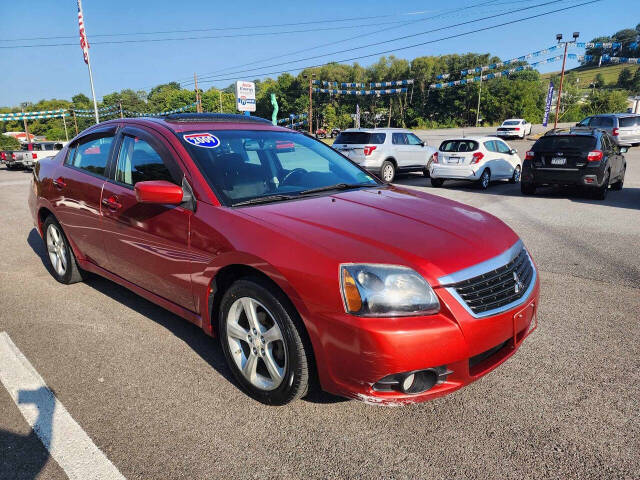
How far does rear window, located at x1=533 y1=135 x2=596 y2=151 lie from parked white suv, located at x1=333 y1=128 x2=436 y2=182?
4646 mm

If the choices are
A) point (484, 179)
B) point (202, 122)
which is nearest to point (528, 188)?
point (484, 179)

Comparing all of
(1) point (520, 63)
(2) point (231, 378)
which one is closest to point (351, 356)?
(2) point (231, 378)

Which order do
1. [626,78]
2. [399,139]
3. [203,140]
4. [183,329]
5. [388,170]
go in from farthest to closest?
[626,78] → [399,139] → [388,170] → [183,329] → [203,140]

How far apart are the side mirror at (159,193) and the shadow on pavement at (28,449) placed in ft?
4.39

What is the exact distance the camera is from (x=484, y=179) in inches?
502

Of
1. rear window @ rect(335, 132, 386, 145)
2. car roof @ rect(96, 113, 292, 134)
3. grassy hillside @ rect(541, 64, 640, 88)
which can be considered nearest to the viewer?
car roof @ rect(96, 113, 292, 134)

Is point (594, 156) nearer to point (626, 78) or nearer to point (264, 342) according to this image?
point (264, 342)

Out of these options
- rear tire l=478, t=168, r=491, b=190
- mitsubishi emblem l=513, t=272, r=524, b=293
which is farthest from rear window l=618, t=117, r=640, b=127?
mitsubishi emblem l=513, t=272, r=524, b=293

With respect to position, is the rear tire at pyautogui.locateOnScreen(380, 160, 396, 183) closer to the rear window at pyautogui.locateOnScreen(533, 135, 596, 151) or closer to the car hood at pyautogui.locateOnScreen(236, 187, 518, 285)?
the rear window at pyautogui.locateOnScreen(533, 135, 596, 151)

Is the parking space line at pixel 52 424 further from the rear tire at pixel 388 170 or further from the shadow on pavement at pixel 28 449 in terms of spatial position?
the rear tire at pixel 388 170

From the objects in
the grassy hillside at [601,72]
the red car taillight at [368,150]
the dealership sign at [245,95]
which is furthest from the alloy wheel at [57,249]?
the grassy hillside at [601,72]

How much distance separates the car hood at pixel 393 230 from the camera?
7.44 feet

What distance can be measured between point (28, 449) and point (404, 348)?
1932 millimetres

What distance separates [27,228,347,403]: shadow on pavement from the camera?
2.91 m
